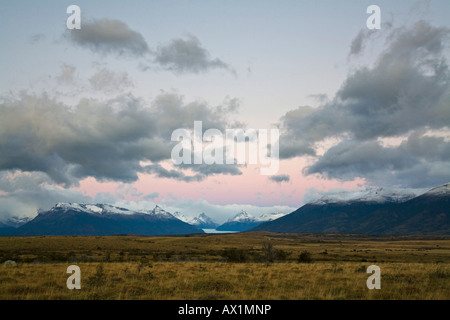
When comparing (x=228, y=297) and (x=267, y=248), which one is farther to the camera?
(x=267, y=248)

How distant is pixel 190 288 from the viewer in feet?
58.5

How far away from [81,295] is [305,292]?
10.6 metres

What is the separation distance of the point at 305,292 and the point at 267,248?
87.5ft

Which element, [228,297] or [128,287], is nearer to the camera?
[228,297]

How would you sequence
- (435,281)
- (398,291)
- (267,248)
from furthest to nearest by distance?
1. (267,248)
2. (435,281)
3. (398,291)
